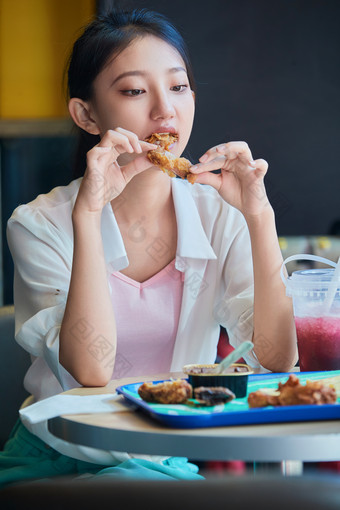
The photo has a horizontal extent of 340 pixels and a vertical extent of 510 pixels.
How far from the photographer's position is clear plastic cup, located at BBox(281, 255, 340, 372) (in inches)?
50.6

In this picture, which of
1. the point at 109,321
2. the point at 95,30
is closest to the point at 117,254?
the point at 109,321

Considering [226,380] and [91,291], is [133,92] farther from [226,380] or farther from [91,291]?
[226,380]

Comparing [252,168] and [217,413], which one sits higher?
[252,168]

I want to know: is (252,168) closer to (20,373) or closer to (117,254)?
(117,254)

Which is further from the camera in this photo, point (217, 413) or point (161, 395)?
point (161, 395)

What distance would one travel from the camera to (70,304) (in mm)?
1413

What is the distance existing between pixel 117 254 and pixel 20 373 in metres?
0.41

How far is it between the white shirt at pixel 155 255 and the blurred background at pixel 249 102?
3.08 m

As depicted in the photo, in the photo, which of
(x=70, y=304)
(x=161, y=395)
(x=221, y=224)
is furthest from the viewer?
(x=221, y=224)

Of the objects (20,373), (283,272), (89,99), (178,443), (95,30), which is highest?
(95,30)

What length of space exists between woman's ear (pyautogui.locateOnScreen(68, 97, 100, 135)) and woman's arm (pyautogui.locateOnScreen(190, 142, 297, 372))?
39cm

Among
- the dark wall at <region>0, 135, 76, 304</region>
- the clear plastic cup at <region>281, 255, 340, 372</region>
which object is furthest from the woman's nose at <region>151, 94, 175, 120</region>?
the dark wall at <region>0, 135, 76, 304</region>

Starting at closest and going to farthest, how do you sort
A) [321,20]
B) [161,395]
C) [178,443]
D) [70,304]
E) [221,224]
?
[178,443] < [161,395] < [70,304] < [221,224] < [321,20]

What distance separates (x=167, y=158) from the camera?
1.58 metres
